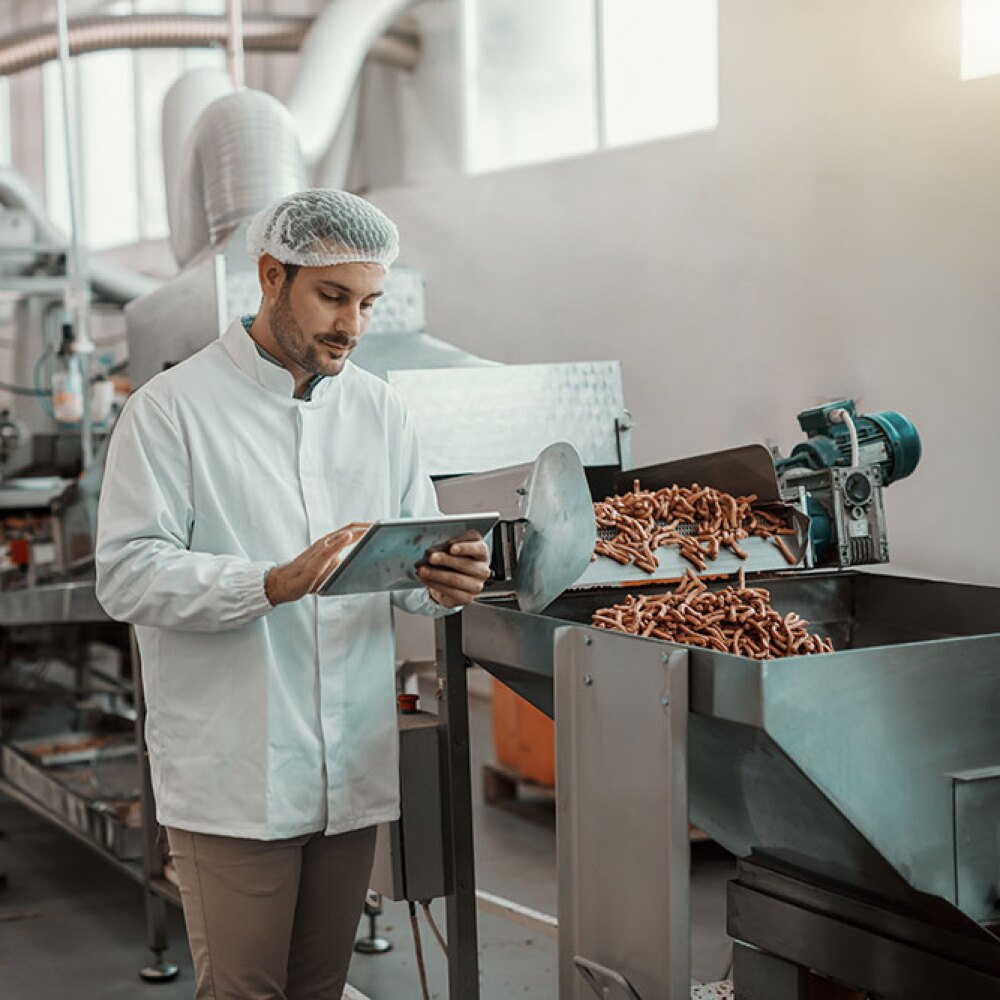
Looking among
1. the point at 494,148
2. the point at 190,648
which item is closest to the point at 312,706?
the point at 190,648

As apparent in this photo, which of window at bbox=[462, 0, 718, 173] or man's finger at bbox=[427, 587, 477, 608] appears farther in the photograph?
window at bbox=[462, 0, 718, 173]

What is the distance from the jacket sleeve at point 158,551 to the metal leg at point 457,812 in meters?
0.73

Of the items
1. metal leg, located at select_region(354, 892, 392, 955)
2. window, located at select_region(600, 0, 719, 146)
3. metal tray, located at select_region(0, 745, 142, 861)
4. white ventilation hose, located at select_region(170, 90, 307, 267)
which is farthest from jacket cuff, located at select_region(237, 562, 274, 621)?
window, located at select_region(600, 0, 719, 146)

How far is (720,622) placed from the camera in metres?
1.89

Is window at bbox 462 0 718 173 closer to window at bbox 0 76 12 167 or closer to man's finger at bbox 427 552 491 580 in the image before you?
man's finger at bbox 427 552 491 580

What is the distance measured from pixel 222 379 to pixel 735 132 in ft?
10.2

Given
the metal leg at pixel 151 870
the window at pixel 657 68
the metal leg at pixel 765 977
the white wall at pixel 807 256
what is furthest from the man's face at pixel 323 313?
the window at pixel 657 68

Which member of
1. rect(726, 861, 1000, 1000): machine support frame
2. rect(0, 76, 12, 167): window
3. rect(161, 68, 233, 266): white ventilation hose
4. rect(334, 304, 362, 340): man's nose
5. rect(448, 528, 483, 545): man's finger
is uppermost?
rect(0, 76, 12, 167): window

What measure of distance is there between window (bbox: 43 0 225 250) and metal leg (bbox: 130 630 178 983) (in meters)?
5.99

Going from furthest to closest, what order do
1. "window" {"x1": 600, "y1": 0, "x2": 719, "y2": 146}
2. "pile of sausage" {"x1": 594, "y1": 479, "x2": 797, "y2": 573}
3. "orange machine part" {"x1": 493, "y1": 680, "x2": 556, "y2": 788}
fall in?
"window" {"x1": 600, "y1": 0, "x2": 719, "y2": 146} < "orange machine part" {"x1": 493, "y1": 680, "x2": 556, "y2": 788} < "pile of sausage" {"x1": 594, "y1": 479, "x2": 797, "y2": 573}

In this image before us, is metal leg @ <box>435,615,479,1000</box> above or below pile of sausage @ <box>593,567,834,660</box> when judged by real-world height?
below

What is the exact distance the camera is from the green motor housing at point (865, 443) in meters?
2.38

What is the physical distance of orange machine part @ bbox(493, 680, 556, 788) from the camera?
4258mm

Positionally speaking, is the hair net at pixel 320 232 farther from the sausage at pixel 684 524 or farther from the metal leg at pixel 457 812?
the metal leg at pixel 457 812
